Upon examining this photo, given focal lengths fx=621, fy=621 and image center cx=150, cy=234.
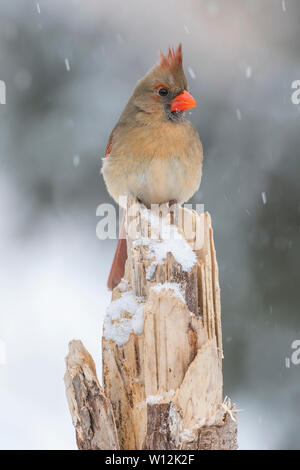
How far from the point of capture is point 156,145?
11.8 ft

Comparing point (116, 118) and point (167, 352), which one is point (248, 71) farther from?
point (167, 352)

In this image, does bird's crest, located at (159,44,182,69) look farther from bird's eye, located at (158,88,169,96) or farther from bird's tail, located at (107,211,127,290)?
bird's tail, located at (107,211,127,290)

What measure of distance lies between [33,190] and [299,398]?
2986 mm

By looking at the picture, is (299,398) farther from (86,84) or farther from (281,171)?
(86,84)

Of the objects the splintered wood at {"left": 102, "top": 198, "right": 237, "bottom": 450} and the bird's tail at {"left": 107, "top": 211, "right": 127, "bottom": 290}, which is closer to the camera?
the splintered wood at {"left": 102, "top": 198, "right": 237, "bottom": 450}

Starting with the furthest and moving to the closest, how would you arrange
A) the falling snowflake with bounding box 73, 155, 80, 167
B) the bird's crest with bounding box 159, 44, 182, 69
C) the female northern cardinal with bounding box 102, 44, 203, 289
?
the falling snowflake with bounding box 73, 155, 80, 167 → the female northern cardinal with bounding box 102, 44, 203, 289 → the bird's crest with bounding box 159, 44, 182, 69

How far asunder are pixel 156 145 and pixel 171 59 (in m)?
0.49

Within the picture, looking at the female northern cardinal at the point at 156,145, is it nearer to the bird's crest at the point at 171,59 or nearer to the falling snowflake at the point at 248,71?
the bird's crest at the point at 171,59

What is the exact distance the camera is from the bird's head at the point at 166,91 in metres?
3.44

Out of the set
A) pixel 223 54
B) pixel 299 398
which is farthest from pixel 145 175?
pixel 299 398

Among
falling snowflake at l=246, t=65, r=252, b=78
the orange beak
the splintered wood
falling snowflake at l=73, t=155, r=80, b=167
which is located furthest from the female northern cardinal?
falling snowflake at l=246, t=65, r=252, b=78

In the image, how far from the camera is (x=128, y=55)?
5.61 meters

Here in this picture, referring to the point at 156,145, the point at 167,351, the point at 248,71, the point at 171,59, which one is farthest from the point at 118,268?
the point at 248,71

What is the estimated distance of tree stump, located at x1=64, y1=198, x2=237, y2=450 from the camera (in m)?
2.62
